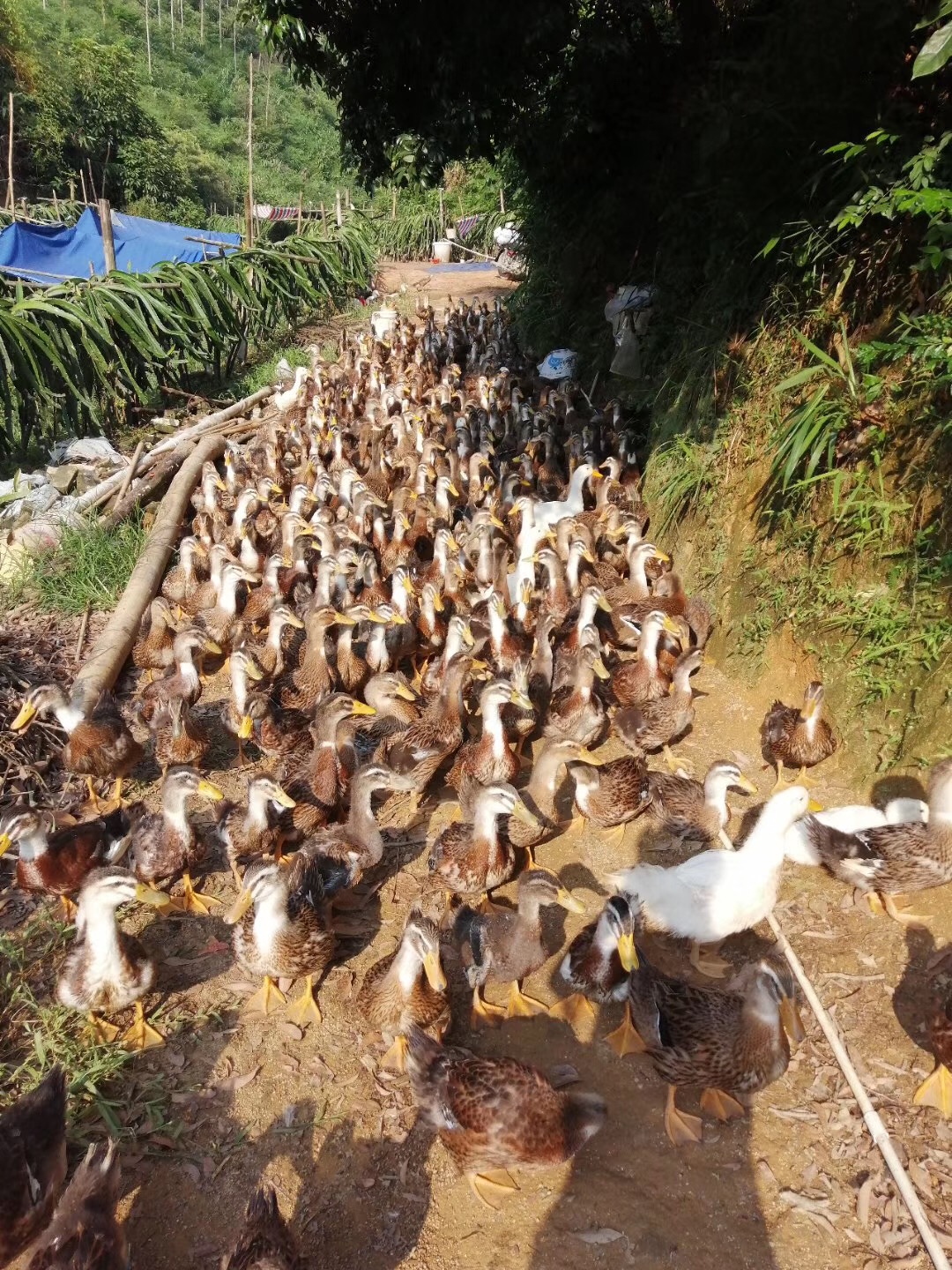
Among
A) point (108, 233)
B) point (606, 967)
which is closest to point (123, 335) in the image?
point (108, 233)

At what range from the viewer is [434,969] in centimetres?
403

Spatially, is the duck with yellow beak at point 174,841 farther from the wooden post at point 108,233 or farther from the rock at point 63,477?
the wooden post at point 108,233

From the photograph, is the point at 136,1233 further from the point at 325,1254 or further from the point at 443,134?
the point at 443,134

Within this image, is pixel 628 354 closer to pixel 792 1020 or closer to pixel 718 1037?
pixel 792 1020

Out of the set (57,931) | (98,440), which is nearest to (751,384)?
(57,931)

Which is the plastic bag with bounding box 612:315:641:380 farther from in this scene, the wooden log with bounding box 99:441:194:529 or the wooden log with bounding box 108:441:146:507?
the wooden log with bounding box 108:441:146:507

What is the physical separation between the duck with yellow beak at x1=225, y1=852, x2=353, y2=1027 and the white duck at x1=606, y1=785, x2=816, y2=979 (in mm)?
1847

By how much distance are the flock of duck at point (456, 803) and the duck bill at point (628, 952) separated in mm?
10

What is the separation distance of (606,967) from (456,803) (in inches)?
83.7

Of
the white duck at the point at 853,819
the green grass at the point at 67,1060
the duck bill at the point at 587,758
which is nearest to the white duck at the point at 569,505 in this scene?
the duck bill at the point at 587,758

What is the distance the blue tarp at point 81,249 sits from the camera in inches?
835

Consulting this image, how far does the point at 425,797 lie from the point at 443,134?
7.38 metres

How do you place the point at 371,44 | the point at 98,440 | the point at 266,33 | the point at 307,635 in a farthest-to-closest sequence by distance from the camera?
the point at 98,440 → the point at 371,44 → the point at 266,33 → the point at 307,635

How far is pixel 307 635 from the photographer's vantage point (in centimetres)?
703
